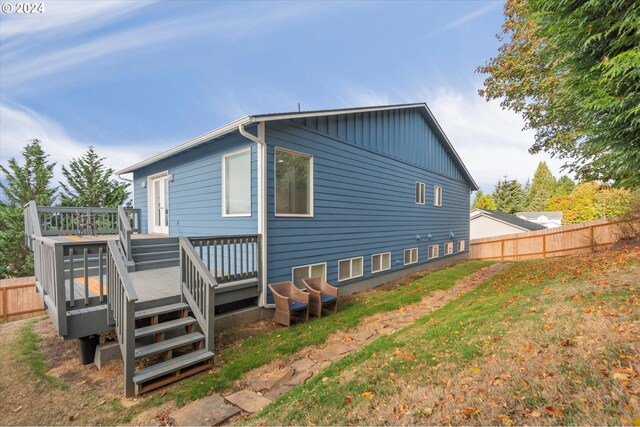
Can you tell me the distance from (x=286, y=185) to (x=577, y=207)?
1757 inches

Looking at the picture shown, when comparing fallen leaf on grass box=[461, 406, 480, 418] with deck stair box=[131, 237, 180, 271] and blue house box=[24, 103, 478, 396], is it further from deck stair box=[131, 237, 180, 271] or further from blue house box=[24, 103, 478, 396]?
deck stair box=[131, 237, 180, 271]

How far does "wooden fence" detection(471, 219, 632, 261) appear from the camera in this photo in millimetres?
13781

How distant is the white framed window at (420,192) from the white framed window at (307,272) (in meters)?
6.12

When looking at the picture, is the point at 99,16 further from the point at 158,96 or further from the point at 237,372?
the point at 237,372

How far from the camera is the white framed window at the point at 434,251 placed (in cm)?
1302

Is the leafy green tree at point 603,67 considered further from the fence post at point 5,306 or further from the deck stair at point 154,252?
the fence post at point 5,306

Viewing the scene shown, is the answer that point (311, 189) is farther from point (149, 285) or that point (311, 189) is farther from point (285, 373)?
point (285, 373)

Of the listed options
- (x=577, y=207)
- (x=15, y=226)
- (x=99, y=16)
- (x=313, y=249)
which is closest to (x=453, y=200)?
(x=313, y=249)

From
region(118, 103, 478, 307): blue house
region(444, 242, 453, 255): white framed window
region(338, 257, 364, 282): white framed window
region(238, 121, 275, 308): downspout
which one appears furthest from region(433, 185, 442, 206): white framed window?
region(238, 121, 275, 308): downspout

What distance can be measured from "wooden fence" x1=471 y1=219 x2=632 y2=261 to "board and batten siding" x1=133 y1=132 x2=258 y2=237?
16053 mm

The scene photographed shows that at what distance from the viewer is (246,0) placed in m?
7.86

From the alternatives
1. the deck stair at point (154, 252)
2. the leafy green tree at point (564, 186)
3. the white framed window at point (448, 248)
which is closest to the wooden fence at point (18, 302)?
the deck stair at point (154, 252)

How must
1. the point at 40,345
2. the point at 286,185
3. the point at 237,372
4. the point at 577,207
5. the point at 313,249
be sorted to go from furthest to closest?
the point at 577,207 → the point at 313,249 → the point at 286,185 → the point at 40,345 → the point at 237,372

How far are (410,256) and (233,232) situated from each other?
7440 millimetres
